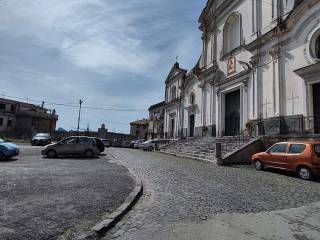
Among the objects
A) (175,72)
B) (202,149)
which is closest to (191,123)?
(175,72)

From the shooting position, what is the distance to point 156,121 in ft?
185

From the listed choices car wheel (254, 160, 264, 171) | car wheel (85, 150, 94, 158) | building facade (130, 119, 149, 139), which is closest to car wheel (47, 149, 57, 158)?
car wheel (85, 150, 94, 158)

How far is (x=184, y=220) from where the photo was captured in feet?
19.0

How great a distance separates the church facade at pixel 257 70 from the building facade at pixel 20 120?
42184 millimetres

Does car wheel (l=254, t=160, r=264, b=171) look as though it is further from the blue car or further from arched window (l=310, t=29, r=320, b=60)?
the blue car

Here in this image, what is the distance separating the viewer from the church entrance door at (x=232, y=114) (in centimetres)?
2561

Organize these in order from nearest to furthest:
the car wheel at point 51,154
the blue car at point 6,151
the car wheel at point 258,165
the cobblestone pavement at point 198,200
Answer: the cobblestone pavement at point 198,200, the car wheel at point 258,165, the blue car at point 6,151, the car wheel at point 51,154

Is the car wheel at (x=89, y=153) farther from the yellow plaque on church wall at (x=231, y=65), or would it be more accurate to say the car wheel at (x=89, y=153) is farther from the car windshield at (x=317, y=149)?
the car windshield at (x=317, y=149)

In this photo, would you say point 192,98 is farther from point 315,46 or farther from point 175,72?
point 315,46

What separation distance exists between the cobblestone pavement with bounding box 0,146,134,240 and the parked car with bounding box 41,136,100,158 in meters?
10.6

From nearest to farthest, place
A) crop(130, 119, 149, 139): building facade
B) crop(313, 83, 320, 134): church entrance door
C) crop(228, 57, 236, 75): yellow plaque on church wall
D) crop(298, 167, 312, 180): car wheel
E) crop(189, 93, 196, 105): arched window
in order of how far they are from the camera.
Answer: crop(298, 167, 312, 180): car wheel → crop(313, 83, 320, 134): church entrance door → crop(228, 57, 236, 75): yellow plaque on church wall → crop(189, 93, 196, 105): arched window → crop(130, 119, 149, 139): building facade

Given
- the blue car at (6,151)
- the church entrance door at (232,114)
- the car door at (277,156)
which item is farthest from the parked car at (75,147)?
the car door at (277,156)

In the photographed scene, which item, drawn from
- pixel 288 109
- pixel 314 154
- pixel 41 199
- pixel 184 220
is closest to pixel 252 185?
pixel 314 154

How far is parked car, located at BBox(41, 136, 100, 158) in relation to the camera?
20.8 metres
